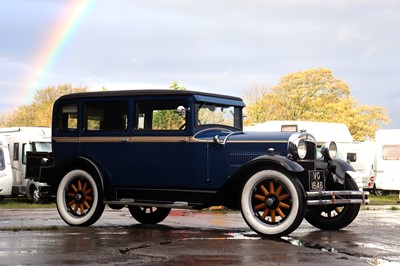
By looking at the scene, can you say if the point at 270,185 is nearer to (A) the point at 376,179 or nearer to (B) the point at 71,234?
(B) the point at 71,234

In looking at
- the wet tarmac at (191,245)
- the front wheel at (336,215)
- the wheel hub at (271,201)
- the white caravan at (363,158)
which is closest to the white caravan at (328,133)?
the white caravan at (363,158)

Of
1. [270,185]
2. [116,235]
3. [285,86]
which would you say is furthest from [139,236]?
[285,86]

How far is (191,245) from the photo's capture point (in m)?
8.37

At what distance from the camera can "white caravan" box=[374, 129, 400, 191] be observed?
28837 millimetres

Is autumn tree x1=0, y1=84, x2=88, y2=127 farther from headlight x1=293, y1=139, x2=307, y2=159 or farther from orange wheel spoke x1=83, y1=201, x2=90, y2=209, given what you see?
headlight x1=293, y1=139, x2=307, y2=159

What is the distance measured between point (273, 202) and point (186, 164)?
1546 millimetres

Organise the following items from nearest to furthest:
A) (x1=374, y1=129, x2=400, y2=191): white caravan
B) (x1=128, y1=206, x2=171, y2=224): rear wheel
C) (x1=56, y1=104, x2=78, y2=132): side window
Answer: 1. (x1=56, y1=104, x2=78, y2=132): side window
2. (x1=128, y1=206, x2=171, y2=224): rear wheel
3. (x1=374, y1=129, x2=400, y2=191): white caravan

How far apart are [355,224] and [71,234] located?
5.17 meters

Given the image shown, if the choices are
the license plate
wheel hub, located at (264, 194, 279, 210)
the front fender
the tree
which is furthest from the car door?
the tree

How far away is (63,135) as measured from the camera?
11.6 metres

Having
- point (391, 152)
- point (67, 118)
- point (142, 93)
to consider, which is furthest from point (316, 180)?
point (391, 152)

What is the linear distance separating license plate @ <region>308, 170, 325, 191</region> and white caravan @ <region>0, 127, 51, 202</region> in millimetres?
16181

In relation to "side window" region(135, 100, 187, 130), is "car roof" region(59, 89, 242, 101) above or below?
above

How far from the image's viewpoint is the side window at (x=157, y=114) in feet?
34.9
